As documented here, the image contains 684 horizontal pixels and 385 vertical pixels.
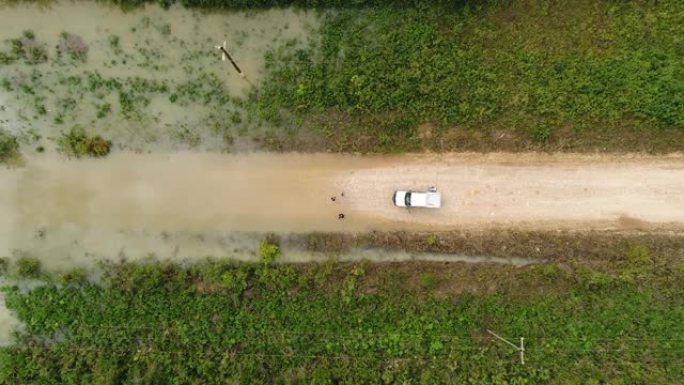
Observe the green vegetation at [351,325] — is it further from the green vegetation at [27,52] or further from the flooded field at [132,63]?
the green vegetation at [27,52]

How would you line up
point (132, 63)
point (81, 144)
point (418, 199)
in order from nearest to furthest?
point (418, 199)
point (81, 144)
point (132, 63)

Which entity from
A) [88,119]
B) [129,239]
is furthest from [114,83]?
[129,239]

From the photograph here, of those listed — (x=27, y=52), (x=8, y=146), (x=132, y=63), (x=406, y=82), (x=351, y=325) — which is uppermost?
(x=27, y=52)

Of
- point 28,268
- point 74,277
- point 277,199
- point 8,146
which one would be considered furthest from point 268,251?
point 8,146

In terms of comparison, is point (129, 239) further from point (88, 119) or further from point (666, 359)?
point (666, 359)

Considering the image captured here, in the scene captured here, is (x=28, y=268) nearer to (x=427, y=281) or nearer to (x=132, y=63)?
(x=132, y=63)

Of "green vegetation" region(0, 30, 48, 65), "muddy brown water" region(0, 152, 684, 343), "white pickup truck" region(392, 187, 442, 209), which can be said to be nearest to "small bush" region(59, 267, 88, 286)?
"muddy brown water" region(0, 152, 684, 343)
